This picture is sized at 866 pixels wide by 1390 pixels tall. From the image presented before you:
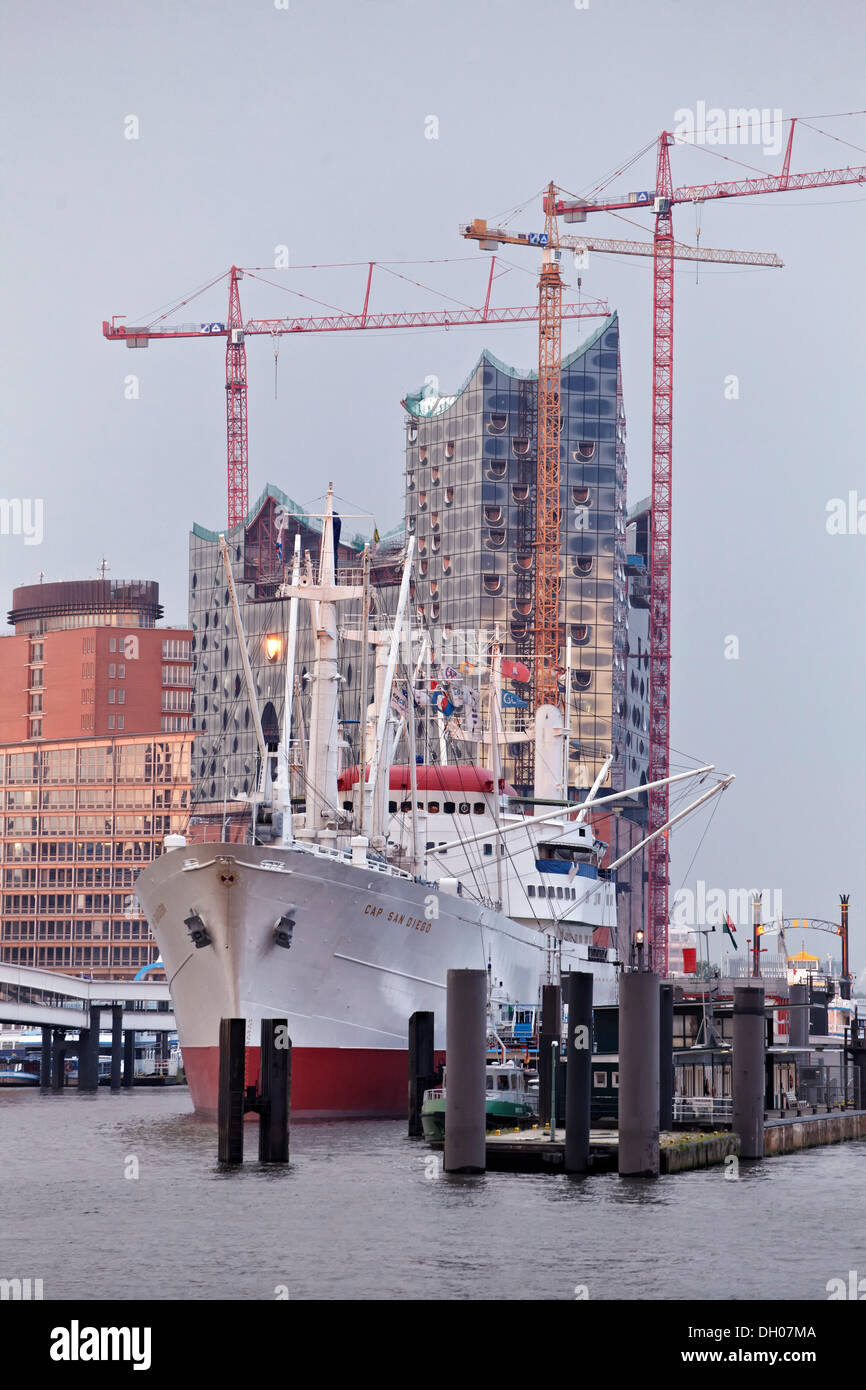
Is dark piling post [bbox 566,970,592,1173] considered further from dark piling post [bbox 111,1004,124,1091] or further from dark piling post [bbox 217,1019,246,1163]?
dark piling post [bbox 111,1004,124,1091]

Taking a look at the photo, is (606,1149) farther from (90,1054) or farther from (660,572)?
(660,572)

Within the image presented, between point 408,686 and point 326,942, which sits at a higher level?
point 408,686

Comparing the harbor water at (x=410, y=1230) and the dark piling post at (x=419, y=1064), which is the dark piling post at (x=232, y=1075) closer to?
the harbor water at (x=410, y=1230)

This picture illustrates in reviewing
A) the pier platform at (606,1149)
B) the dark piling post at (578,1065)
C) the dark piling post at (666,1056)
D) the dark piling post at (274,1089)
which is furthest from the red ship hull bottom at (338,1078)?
the dark piling post at (578,1065)

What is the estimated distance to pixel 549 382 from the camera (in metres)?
180

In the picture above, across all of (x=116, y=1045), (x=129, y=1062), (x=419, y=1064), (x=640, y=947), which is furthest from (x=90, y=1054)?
(x=640, y=947)

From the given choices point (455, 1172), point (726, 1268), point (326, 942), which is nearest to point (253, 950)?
point (326, 942)

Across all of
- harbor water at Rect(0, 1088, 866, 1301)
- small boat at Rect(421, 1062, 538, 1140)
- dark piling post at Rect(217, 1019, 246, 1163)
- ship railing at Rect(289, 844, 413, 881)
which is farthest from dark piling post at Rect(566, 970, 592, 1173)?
ship railing at Rect(289, 844, 413, 881)

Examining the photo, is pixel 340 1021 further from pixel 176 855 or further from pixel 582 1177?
pixel 582 1177

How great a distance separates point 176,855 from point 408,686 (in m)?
10.7

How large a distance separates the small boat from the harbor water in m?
0.98

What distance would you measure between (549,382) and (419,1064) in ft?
426

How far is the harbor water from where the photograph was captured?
3155 centimetres
